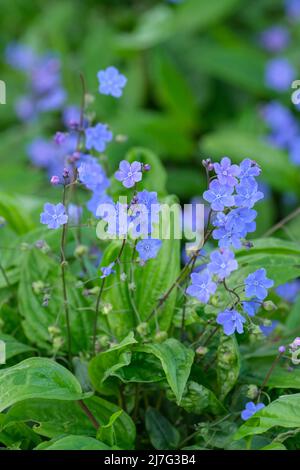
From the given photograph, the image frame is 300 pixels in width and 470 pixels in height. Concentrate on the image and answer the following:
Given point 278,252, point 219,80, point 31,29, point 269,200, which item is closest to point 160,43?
point 219,80

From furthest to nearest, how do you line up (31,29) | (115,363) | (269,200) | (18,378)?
(31,29) → (269,200) → (115,363) → (18,378)

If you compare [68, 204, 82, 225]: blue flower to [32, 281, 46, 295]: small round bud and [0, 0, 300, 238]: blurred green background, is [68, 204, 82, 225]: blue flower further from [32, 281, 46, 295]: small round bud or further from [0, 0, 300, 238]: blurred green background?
[0, 0, 300, 238]: blurred green background

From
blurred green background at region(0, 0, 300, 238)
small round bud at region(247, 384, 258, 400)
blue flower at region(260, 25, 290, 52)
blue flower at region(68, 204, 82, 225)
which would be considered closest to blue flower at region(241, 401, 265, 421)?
small round bud at region(247, 384, 258, 400)

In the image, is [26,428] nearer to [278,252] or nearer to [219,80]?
[278,252]

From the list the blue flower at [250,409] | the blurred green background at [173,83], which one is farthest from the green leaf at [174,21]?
the blue flower at [250,409]

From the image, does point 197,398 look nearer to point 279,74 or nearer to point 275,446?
point 275,446

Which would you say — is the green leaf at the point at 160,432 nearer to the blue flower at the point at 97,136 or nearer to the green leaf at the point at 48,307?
the green leaf at the point at 48,307
